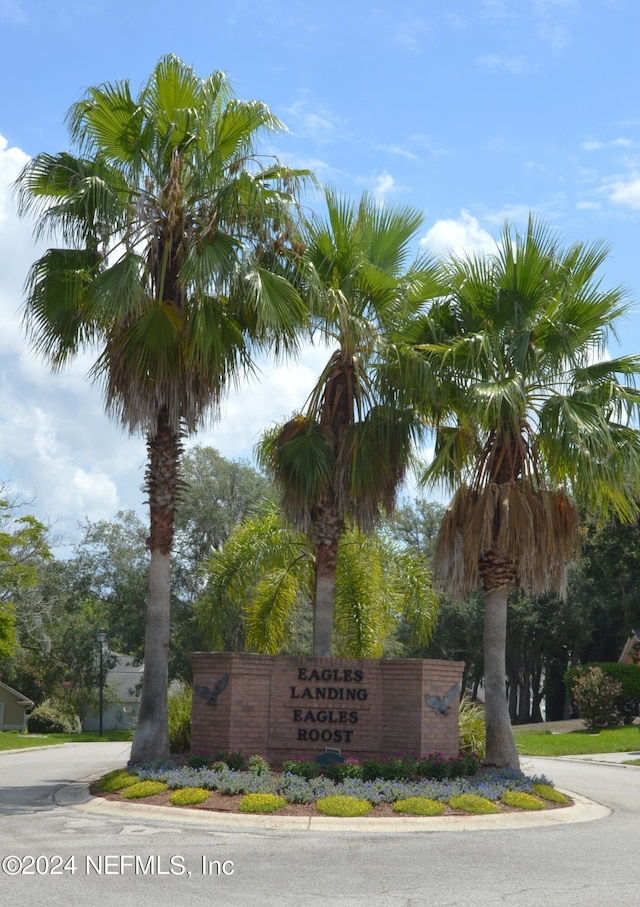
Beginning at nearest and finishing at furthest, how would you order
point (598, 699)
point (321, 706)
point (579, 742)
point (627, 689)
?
point (321, 706)
point (579, 742)
point (598, 699)
point (627, 689)

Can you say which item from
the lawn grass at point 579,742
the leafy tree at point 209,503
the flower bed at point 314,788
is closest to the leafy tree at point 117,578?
the leafy tree at point 209,503

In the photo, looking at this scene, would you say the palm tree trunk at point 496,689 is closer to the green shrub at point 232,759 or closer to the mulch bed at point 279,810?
the mulch bed at point 279,810

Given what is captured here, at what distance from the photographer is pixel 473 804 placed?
12695mm

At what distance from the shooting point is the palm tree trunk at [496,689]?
15664 millimetres

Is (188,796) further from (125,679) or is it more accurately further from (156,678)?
(125,679)

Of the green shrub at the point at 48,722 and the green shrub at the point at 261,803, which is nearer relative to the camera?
the green shrub at the point at 261,803

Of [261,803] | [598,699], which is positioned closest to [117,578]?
[598,699]

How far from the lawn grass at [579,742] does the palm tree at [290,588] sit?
9605mm

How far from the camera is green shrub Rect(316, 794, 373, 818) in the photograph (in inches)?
478

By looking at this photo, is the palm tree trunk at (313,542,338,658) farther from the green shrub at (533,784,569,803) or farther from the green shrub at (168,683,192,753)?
the green shrub at (168,683,192,753)

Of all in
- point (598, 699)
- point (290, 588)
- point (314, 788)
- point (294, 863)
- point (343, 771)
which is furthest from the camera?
point (598, 699)

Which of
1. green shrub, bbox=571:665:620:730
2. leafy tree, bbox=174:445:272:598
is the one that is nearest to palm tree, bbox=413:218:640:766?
green shrub, bbox=571:665:620:730

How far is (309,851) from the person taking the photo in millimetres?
10094

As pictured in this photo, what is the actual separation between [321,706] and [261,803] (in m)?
3.63
